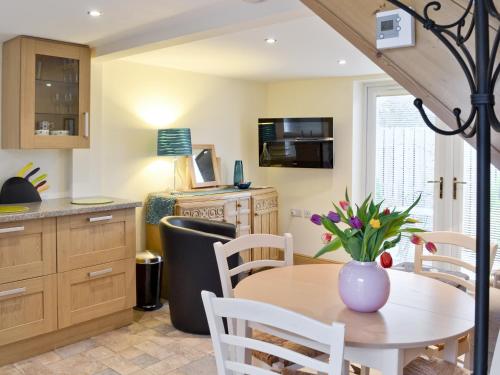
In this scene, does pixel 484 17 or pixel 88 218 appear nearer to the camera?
pixel 484 17

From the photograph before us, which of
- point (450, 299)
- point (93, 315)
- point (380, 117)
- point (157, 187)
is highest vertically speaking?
point (380, 117)

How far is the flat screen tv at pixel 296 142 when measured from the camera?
536 centimetres

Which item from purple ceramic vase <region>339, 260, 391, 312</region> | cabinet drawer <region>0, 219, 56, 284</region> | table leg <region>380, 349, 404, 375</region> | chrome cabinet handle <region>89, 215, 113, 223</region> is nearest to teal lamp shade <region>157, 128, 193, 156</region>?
chrome cabinet handle <region>89, 215, 113, 223</region>

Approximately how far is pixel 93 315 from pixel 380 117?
11.8 ft

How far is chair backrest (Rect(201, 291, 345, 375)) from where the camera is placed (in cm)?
120

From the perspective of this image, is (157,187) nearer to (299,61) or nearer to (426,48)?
(299,61)

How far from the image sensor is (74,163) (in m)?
3.96

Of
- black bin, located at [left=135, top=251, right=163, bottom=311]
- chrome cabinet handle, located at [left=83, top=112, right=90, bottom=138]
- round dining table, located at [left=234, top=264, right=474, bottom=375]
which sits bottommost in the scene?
black bin, located at [left=135, top=251, right=163, bottom=311]

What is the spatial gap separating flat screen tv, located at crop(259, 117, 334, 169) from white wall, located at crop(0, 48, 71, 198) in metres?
2.37

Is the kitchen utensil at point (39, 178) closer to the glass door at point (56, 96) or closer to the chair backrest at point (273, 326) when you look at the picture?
the glass door at point (56, 96)

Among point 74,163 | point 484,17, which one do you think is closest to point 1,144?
point 74,163

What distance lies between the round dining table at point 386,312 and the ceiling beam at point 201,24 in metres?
1.36

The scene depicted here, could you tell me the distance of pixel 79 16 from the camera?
9.65 ft

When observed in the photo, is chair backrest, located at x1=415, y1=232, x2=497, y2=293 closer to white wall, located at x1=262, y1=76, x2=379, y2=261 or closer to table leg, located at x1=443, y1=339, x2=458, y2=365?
table leg, located at x1=443, y1=339, x2=458, y2=365
